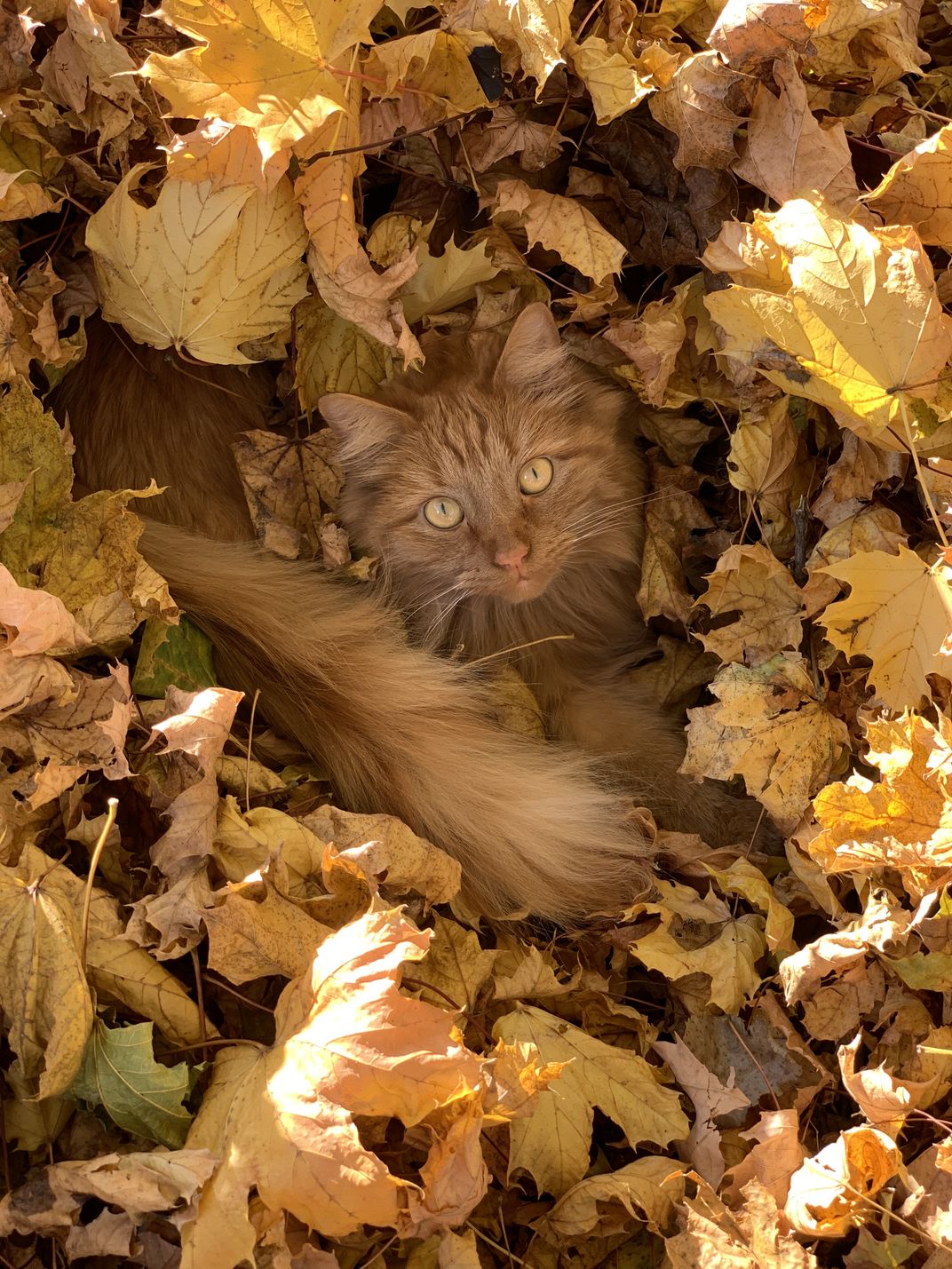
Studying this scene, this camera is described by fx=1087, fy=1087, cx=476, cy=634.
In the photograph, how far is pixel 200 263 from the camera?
1636mm

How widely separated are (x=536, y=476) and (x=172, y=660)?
2.46 feet

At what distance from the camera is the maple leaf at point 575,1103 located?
1.49 meters

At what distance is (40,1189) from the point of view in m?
1.30

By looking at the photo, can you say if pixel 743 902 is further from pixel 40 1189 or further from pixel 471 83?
pixel 471 83

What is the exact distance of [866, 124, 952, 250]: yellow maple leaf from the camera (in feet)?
4.99

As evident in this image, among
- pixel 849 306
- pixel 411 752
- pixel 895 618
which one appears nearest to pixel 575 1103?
pixel 411 752

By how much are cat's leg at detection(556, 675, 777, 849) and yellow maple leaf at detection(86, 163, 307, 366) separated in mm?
922

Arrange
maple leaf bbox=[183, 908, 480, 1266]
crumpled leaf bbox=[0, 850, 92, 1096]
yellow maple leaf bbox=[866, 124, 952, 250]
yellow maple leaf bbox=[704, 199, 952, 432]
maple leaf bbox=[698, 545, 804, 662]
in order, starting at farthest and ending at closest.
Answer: maple leaf bbox=[698, 545, 804, 662]
yellow maple leaf bbox=[866, 124, 952, 250]
yellow maple leaf bbox=[704, 199, 952, 432]
crumpled leaf bbox=[0, 850, 92, 1096]
maple leaf bbox=[183, 908, 480, 1266]

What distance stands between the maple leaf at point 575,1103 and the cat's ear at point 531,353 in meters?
1.11

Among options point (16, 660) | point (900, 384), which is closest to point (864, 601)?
point (900, 384)

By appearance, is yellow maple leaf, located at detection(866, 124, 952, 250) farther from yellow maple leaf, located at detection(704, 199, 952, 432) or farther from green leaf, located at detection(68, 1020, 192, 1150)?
green leaf, located at detection(68, 1020, 192, 1150)

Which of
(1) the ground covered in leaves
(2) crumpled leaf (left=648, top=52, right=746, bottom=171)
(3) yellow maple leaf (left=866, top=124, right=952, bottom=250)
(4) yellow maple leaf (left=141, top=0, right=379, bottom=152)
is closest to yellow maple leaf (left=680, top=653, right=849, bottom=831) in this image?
(1) the ground covered in leaves

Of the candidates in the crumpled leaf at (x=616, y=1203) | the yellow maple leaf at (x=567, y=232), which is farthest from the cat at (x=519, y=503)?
the crumpled leaf at (x=616, y=1203)

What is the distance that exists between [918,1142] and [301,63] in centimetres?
170
